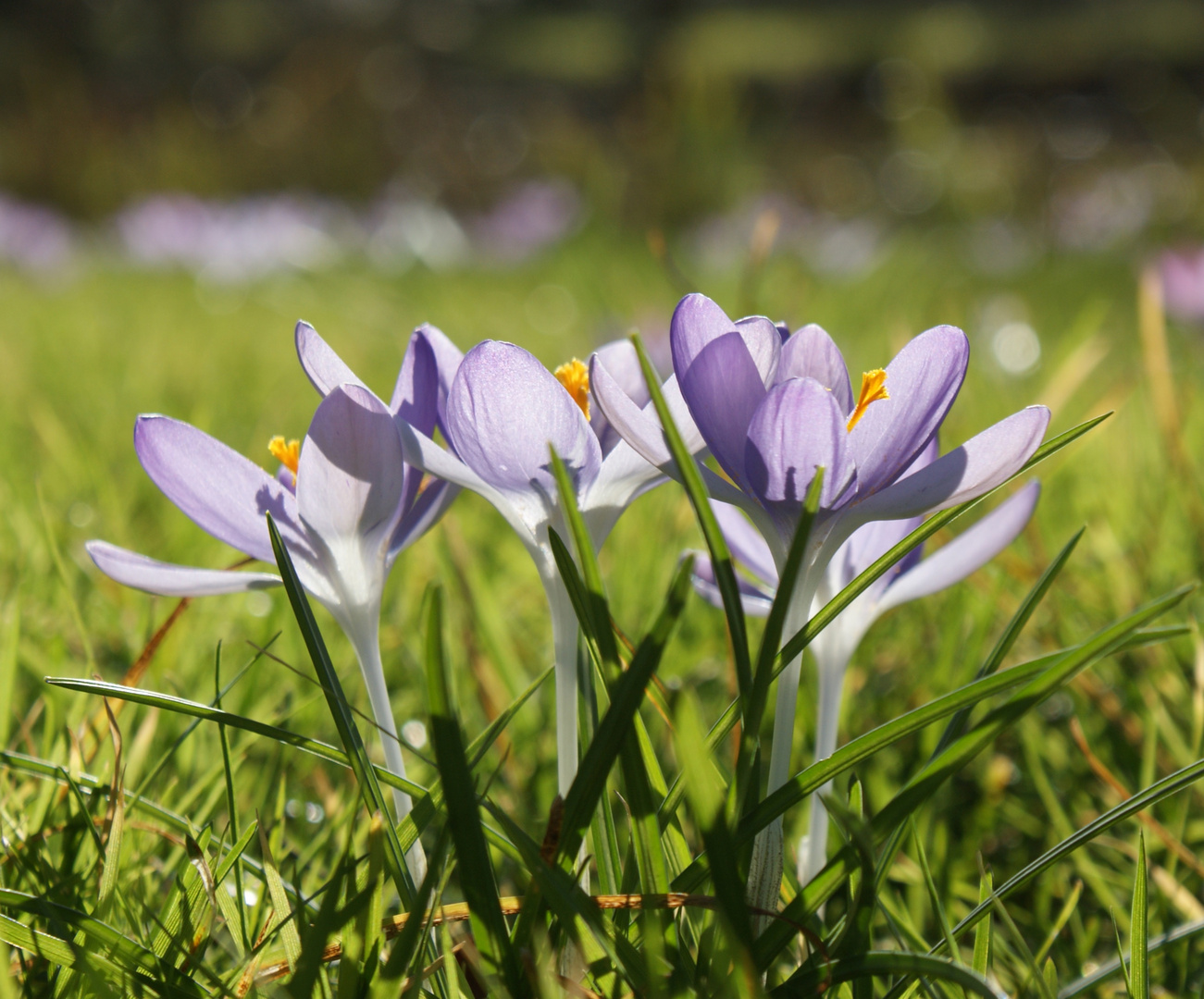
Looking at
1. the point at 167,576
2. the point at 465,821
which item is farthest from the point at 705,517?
the point at 167,576

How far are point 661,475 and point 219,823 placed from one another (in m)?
0.41

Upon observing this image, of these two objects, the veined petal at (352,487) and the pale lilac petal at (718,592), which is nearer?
the veined petal at (352,487)

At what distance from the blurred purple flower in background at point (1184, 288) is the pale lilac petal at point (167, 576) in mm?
2031

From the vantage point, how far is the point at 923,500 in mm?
396

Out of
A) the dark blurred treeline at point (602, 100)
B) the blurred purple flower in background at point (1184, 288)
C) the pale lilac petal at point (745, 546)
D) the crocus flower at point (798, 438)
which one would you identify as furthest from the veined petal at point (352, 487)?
the dark blurred treeline at point (602, 100)

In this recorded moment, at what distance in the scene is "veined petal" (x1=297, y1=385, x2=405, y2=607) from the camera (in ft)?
1.33

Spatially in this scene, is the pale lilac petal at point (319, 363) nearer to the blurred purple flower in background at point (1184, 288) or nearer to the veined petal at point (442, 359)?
the veined petal at point (442, 359)

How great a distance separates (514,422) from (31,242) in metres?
5.03

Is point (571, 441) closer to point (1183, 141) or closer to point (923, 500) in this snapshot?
point (923, 500)

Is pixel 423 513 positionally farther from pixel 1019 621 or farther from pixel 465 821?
pixel 1019 621

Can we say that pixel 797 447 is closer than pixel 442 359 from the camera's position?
Yes

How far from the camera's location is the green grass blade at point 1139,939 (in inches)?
17.1

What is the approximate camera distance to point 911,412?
1.32ft

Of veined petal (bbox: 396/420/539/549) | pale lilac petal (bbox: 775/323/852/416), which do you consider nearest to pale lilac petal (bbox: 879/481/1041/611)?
pale lilac petal (bbox: 775/323/852/416)
